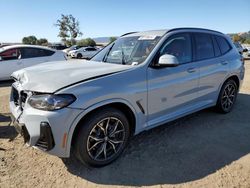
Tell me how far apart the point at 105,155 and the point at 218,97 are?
114 inches

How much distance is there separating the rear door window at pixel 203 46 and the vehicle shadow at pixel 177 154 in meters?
1.31

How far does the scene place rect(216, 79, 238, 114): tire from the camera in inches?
198

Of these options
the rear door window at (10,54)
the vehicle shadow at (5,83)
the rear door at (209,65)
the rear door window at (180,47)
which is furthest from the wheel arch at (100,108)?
the rear door window at (10,54)

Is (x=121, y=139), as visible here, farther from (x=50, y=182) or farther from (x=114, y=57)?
(x=114, y=57)

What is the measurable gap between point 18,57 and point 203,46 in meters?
7.67

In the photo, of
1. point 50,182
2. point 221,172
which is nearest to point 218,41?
point 221,172

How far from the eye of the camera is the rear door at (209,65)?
437cm

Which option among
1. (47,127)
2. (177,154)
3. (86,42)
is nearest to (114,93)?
(47,127)

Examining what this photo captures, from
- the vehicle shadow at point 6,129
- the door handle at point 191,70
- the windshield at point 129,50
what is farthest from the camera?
the vehicle shadow at point 6,129

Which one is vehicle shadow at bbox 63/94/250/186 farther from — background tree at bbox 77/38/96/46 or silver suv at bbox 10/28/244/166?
background tree at bbox 77/38/96/46

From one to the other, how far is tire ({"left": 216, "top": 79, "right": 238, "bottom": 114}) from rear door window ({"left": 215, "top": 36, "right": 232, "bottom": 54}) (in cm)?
66

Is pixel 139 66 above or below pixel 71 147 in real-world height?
above

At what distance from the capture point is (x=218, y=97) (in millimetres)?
4973

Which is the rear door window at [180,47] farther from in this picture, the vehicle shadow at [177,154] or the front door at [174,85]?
the vehicle shadow at [177,154]
